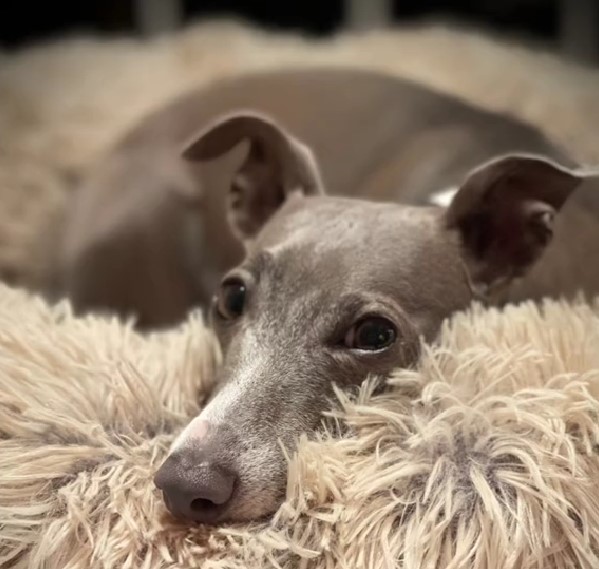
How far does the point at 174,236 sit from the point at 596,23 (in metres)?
2.01

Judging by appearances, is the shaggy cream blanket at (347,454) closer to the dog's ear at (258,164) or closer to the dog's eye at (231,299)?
the dog's eye at (231,299)

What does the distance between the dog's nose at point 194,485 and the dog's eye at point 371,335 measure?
273 millimetres

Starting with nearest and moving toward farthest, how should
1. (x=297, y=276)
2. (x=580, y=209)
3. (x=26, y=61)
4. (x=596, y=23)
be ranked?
(x=297, y=276), (x=580, y=209), (x=26, y=61), (x=596, y=23)

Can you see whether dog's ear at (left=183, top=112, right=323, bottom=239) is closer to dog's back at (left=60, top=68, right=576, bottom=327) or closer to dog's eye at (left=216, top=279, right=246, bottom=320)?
dog's eye at (left=216, top=279, right=246, bottom=320)

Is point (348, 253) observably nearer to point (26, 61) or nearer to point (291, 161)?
point (291, 161)

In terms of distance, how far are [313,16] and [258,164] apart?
7.22 feet

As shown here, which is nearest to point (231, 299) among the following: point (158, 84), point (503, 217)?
point (503, 217)

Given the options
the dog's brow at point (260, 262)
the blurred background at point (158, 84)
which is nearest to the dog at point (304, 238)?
the dog's brow at point (260, 262)

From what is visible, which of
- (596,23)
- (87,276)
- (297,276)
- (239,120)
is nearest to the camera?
(297,276)

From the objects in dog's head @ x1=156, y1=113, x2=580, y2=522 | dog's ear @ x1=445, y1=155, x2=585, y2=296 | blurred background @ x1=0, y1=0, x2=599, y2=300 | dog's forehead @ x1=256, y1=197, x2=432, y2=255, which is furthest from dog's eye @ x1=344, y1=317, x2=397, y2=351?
blurred background @ x1=0, y1=0, x2=599, y2=300

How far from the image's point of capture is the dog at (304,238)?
1058 mm

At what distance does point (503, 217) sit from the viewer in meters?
1.35

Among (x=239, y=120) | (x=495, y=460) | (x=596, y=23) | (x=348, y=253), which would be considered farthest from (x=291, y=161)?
(x=596, y=23)

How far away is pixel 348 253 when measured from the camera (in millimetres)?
1219
